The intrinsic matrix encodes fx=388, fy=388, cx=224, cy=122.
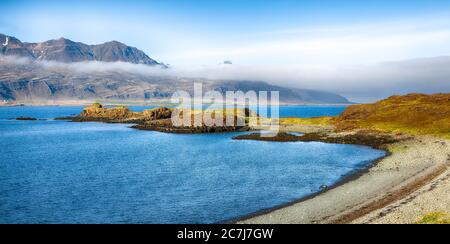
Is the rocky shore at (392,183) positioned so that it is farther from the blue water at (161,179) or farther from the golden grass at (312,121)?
the golden grass at (312,121)

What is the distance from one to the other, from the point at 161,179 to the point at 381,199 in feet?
92.8

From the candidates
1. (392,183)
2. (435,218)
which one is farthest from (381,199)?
(435,218)

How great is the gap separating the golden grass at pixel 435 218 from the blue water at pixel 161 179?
47.9 ft

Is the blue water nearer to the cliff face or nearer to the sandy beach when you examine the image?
the sandy beach

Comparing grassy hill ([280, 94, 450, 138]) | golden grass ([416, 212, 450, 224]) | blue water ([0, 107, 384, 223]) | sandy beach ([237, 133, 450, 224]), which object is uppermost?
grassy hill ([280, 94, 450, 138])

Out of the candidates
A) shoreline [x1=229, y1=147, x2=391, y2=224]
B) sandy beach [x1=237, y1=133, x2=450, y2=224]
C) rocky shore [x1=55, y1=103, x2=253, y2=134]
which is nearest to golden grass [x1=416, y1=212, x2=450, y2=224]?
sandy beach [x1=237, y1=133, x2=450, y2=224]

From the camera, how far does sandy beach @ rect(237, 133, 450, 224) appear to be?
30406 millimetres

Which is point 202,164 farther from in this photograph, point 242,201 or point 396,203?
point 396,203

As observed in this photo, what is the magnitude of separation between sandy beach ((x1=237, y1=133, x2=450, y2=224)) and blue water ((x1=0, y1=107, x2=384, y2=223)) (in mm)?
3322

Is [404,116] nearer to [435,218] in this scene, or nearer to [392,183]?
[392,183]

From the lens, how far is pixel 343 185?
44.6 metres

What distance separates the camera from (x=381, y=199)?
36375mm

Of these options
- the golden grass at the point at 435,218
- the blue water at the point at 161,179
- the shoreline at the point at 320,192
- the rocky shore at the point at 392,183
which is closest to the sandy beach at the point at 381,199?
the rocky shore at the point at 392,183
